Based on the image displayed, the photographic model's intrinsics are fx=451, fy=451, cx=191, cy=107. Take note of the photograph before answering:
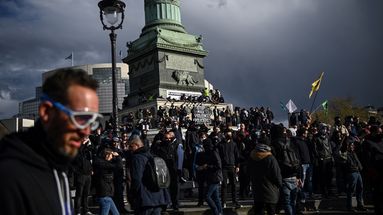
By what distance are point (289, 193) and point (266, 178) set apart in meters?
0.92

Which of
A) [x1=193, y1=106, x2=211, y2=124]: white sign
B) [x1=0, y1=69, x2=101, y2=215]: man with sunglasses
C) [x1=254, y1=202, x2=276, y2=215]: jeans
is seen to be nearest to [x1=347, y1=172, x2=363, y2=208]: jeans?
[x1=254, y1=202, x2=276, y2=215]: jeans

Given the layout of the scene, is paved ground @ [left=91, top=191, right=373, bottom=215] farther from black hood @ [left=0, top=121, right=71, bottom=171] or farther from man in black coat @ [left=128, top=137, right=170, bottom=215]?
black hood @ [left=0, top=121, right=71, bottom=171]

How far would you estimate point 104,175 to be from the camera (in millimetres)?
9312

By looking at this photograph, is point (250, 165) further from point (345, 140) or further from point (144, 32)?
point (144, 32)

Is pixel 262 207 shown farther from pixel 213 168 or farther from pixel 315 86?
pixel 315 86

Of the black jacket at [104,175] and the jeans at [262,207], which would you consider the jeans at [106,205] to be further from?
the jeans at [262,207]

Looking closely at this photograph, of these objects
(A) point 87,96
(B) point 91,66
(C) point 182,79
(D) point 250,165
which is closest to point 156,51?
(C) point 182,79

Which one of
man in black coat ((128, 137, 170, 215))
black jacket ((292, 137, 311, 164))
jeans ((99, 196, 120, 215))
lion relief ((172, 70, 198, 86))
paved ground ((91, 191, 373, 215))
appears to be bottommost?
paved ground ((91, 191, 373, 215))

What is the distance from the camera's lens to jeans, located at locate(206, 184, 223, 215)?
396 inches

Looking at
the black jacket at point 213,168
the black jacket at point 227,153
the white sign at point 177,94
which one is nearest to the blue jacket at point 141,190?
the black jacket at point 213,168

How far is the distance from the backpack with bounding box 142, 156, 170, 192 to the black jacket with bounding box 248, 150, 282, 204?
1.93 m

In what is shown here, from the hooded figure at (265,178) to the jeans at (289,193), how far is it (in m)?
0.45

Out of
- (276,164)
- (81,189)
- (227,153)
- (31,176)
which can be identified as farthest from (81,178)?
(31,176)

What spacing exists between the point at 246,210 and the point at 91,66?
119 meters
